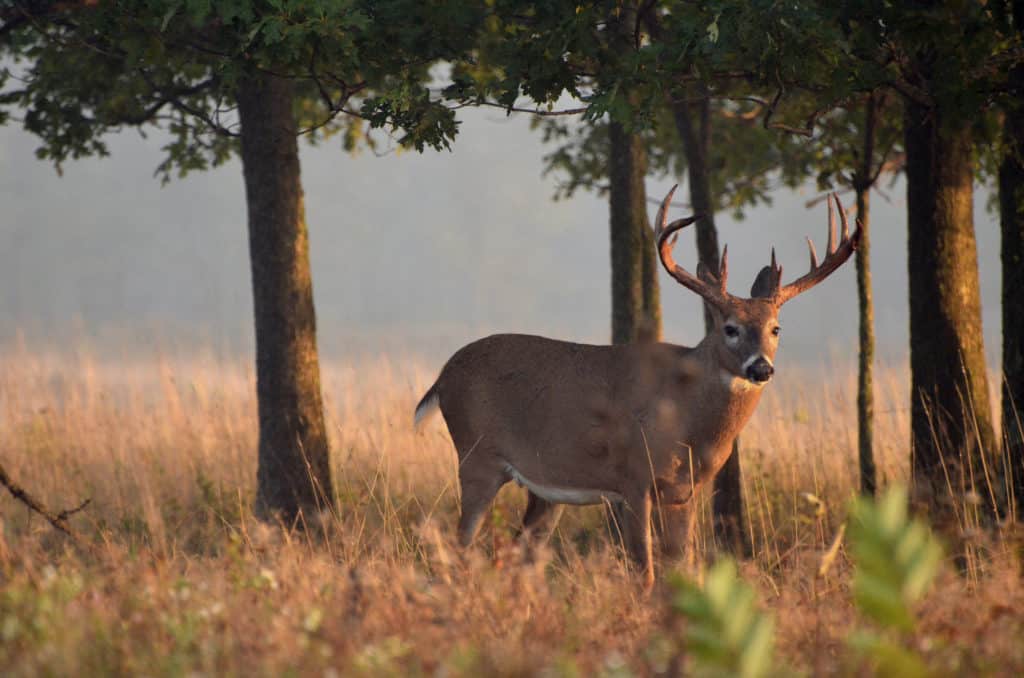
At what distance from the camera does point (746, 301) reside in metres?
7.02

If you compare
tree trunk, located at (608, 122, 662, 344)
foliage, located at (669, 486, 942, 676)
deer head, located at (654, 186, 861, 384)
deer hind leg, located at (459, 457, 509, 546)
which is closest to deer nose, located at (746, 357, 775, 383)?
deer head, located at (654, 186, 861, 384)

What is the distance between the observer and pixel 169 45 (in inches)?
357

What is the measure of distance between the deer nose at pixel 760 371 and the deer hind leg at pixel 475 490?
Answer: 178 cm

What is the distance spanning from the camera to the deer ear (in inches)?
287

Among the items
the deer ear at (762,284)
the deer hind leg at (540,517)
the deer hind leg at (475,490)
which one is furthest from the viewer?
the deer hind leg at (540,517)

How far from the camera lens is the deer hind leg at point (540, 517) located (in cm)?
816

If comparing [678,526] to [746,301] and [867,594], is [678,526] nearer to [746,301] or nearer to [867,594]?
[746,301]

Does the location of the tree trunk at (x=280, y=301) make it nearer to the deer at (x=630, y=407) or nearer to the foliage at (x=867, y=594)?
the deer at (x=630, y=407)

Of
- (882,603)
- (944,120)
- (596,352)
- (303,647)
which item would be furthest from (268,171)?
(882,603)

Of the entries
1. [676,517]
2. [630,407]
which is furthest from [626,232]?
[676,517]

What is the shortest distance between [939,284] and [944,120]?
4.27 ft

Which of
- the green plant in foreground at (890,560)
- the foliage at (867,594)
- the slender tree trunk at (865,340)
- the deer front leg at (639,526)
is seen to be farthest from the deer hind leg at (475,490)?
the green plant in foreground at (890,560)

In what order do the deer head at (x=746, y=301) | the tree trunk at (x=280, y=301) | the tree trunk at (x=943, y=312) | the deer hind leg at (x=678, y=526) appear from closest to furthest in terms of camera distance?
the deer head at (x=746, y=301)
the deer hind leg at (x=678, y=526)
the tree trunk at (x=943, y=312)
the tree trunk at (x=280, y=301)

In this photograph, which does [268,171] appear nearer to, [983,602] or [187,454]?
[187,454]
